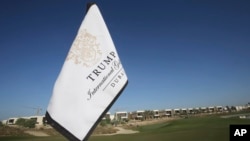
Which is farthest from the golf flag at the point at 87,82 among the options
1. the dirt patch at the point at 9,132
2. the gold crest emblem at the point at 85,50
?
the dirt patch at the point at 9,132

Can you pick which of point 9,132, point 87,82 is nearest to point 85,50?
point 87,82

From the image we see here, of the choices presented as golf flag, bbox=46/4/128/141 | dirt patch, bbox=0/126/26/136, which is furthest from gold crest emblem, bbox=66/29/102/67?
dirt patch, bbox=0/126/26/136

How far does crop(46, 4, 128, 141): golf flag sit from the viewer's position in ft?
6.79

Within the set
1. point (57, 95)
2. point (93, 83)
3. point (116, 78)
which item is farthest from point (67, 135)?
point (116, 78)

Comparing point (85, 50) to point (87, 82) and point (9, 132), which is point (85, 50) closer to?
point (87, 82)

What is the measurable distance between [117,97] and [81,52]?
0.54m

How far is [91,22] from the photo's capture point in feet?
7.77

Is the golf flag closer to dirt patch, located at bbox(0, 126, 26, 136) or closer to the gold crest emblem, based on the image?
the gold crest emblem

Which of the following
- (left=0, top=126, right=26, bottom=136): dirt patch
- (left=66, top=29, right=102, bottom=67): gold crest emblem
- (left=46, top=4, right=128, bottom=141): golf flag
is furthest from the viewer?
(left=0, top=126, right=26, bottom=136): dirt patch

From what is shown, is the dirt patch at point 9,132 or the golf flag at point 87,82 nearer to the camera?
the golf flag at point 87,82

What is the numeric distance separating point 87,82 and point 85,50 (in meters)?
0.30

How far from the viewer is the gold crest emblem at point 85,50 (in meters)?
2.22

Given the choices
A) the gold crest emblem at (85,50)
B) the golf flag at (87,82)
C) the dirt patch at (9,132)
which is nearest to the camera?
the golf flag at (87,82)

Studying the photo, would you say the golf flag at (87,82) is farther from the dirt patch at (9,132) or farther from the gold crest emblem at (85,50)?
the dirt patch at (9,132)
